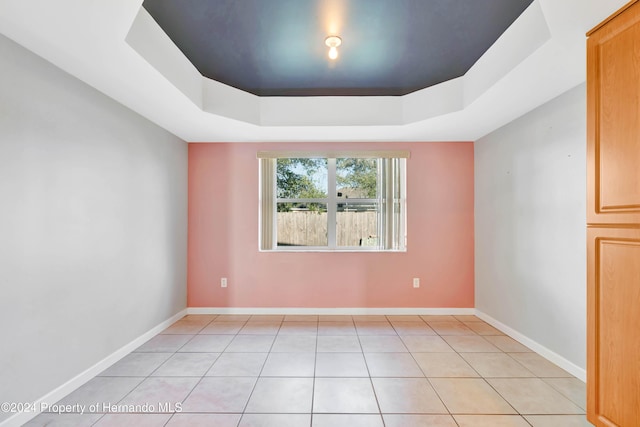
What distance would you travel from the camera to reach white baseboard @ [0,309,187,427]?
186 centimetres

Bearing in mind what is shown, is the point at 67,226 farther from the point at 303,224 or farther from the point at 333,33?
the point at 303,224

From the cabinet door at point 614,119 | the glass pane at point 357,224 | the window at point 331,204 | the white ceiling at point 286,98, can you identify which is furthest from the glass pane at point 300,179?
the cabinet door at point 614,119

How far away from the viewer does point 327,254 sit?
13.5 ft

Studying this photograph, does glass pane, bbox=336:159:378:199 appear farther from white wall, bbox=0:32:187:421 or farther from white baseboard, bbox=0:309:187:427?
white baseboard, bbox=0:309:187:427

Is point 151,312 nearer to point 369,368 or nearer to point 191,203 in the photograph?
point 191,203

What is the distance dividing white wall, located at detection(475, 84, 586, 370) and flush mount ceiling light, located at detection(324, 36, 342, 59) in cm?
183

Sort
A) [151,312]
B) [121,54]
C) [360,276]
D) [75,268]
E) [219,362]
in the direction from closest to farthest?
[121,54] → [75,268] → [219,362] → [151,312] → [360,276]

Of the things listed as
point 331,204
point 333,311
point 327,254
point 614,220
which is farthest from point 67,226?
point 614,220

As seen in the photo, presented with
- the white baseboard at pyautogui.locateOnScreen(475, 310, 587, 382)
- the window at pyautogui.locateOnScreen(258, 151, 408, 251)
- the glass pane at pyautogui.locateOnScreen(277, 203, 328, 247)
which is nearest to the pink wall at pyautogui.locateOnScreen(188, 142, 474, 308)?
the window at pyautogui.locateOnScreen(258, 151, 408, 251)

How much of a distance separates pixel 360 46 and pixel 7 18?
2077 millimetres

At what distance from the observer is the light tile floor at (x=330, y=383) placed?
199cm

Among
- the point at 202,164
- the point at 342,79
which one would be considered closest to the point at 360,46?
the point at 342,79

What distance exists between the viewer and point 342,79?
3041mm

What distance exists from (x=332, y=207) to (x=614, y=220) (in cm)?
299
